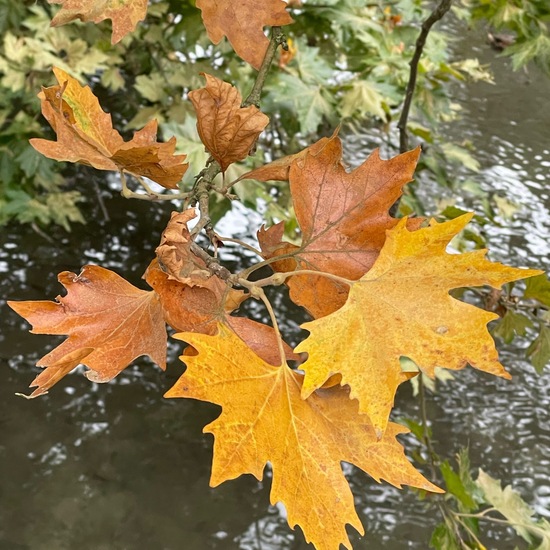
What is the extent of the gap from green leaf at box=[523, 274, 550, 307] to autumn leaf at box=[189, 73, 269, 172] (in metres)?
0.51

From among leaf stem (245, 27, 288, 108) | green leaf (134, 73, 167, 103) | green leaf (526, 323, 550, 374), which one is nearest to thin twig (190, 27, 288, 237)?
leaf stem (245, 27, 288, 108)

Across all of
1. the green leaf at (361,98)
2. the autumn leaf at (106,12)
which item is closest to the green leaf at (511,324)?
the green leaf at (361,98)

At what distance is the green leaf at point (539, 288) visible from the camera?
78 cm

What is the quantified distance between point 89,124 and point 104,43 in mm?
1127

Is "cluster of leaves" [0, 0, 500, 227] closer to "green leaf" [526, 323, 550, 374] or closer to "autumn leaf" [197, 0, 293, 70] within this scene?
"green leaf" [526, 323, 550, 374]

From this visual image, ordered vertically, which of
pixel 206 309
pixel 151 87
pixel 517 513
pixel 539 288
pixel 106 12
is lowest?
pixel 517 513

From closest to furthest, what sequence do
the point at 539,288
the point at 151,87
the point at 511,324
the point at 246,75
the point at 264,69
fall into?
the point at 264,69 → the point at 539,288 → the point at 511,324 → the point at 151,87 → the point at 246,75

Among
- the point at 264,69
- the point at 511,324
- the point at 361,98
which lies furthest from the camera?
the point at 361,98

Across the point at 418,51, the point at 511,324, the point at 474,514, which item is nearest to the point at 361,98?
the point at 418,51

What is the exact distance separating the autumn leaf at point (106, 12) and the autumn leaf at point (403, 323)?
209 mm

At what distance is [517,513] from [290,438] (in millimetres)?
708

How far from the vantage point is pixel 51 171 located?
140 cm

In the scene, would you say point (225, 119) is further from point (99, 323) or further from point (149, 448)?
point (149, 448)

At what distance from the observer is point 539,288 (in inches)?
31.0
